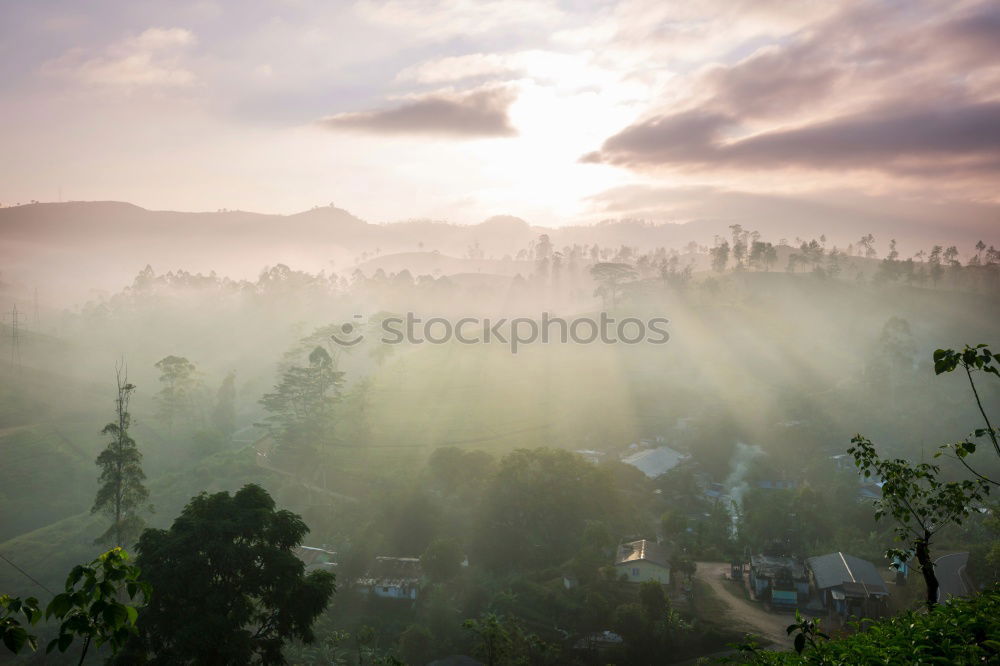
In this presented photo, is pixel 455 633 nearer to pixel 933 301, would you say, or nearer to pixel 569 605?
pixel 569 605

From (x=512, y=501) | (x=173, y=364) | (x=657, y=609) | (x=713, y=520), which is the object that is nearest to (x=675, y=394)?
(x=713, y=520)

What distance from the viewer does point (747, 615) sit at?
3341 centimetres

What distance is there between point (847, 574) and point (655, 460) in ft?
71.0

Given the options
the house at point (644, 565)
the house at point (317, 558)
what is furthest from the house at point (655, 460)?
the house at point (317, 558)

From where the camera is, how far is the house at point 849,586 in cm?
3331

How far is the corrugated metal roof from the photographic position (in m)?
34.1

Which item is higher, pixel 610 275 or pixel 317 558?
pixel 610 275

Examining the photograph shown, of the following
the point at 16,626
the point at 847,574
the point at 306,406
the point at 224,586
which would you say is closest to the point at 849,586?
the point at 847,574

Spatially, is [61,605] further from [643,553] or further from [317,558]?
[317,558]

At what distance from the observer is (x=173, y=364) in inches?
2670

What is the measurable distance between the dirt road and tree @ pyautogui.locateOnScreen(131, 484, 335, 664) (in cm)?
2269

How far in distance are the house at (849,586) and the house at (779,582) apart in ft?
2.74

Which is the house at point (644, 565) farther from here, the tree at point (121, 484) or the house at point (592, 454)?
the tree at point (121, 484)

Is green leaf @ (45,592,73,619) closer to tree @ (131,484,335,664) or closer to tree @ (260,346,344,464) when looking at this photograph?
tree @ (131,484,335,664)
